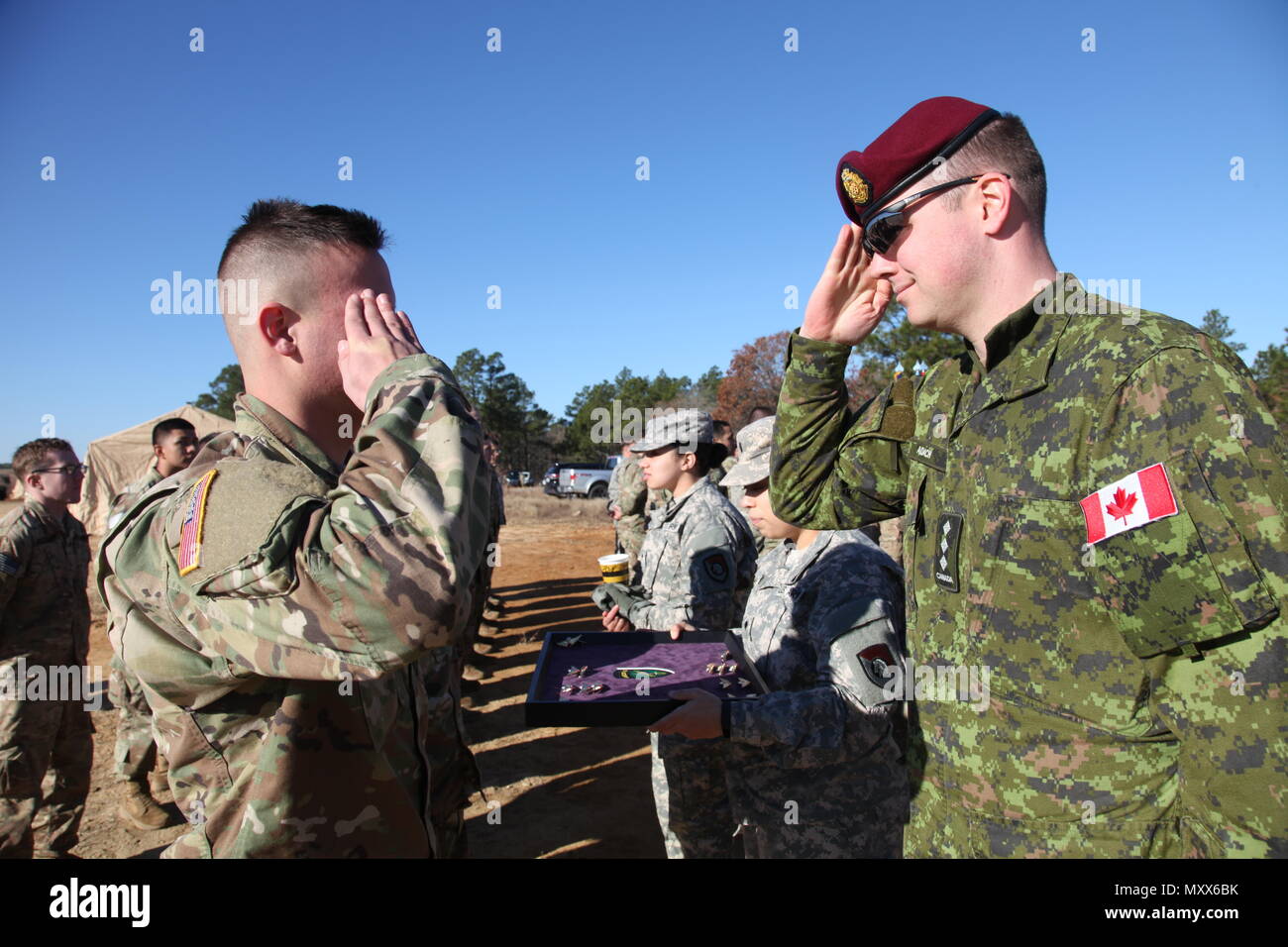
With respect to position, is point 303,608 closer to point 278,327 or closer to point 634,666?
point 278,327

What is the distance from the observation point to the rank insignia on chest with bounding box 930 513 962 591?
183 centimetres

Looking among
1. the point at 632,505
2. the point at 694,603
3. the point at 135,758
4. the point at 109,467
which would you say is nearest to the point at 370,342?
the point at 694,603

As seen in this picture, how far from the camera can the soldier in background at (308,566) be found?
127 cm

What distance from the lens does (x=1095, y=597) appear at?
5.06 ft

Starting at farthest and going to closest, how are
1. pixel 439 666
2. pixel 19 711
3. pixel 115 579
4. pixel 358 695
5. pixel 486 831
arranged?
pixel 486 831, pixel 19 711, pixel 439 666, pixel 358 695, pixel 115 579

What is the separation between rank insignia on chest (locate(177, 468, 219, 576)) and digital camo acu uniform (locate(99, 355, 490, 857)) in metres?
0.01

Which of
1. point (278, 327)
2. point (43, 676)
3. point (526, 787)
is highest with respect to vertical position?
point (278, 327)

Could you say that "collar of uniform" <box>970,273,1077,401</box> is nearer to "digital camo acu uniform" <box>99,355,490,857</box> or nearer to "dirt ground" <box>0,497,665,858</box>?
"digital camo acu uniform" <box>99,355,490,857</box>

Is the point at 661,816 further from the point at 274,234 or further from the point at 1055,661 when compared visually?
the point at 274,234

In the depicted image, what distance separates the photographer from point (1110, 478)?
58.2 inches

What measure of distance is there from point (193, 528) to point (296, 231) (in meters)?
0.89

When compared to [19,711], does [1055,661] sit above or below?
above
